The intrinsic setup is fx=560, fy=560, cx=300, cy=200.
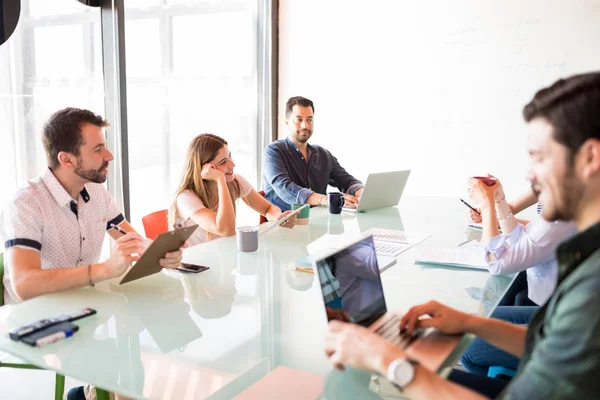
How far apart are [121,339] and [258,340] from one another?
1.12ft

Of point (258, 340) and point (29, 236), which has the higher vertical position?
point (29, 236)

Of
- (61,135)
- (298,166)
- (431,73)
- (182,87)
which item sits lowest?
(298,166)

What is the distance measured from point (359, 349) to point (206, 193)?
179 centimetres

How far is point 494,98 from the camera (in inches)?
165

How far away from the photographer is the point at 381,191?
123 inches

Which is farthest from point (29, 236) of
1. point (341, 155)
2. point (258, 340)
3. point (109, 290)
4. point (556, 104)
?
point (341, 155)

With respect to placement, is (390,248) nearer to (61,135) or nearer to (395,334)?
(395,334)

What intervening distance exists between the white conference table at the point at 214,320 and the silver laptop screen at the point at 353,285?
140 millimetres

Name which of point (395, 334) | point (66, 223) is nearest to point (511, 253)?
point (395, 334)

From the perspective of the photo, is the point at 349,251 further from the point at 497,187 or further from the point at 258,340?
the point at 497,187

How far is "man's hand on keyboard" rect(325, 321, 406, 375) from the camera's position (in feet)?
3.53

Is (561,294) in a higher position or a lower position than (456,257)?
higher

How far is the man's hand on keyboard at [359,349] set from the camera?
1.08 metres

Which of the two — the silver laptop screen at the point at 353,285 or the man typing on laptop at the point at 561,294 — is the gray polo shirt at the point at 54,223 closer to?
the silver laptop screen at the point at 353,285
